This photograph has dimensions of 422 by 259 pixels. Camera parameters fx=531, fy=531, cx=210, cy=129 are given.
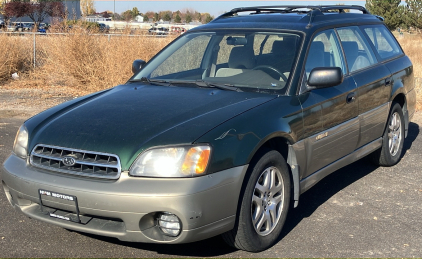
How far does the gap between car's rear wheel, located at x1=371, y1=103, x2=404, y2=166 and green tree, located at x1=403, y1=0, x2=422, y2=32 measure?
3722 centimetres

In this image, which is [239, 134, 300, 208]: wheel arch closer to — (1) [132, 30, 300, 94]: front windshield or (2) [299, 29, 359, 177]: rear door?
(2) [299, 29, 359, 177]: rear door

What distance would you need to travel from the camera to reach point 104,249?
12.7 ft

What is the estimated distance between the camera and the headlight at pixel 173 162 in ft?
10.9

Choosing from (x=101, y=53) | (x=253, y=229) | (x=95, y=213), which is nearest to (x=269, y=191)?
Result: (x=253, y=229)

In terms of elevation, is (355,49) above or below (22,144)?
above

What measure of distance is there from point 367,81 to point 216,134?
2.35m

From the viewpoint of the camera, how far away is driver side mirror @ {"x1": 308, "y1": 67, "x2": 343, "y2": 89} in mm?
4324

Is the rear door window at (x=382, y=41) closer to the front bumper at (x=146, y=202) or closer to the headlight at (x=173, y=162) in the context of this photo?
the front bumper at (x=146, y=202)

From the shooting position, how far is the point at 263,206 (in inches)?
151

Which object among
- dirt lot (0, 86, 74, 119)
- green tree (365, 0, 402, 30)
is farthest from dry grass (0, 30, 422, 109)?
green tree (365, 0, 402, 30)

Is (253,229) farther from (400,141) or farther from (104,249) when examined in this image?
(400,141)

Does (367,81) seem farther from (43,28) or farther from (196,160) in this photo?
(43,28)

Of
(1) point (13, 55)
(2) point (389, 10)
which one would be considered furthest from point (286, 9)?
(2) point (389, 10)

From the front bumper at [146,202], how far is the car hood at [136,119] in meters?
0.20
